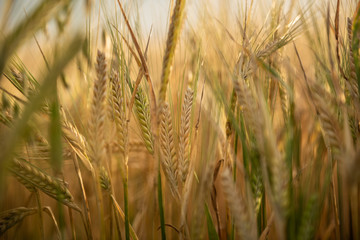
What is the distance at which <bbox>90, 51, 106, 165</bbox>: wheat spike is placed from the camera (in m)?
0.53

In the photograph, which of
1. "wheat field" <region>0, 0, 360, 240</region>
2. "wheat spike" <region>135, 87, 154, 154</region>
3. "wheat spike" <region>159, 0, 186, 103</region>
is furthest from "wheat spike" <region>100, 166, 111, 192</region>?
"wheat spike" <region>159, 0, 186, 103</region>

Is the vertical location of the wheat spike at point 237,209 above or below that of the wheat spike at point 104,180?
below

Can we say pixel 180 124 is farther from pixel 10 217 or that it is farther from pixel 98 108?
pixel 10 217

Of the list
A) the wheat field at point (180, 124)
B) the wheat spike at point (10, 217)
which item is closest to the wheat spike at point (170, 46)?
the wheat field at point (180, 124)

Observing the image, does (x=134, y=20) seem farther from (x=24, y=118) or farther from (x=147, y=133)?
(x=24, y=118)

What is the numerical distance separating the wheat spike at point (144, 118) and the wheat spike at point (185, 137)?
9cm

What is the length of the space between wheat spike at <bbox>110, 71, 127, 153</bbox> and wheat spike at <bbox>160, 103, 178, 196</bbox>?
0.09 m

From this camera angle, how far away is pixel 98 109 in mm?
541

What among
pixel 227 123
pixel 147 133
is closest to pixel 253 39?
pixel 227 123

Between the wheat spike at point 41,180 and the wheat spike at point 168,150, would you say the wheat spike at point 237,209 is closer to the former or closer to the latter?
the wheat spike at point 168,150

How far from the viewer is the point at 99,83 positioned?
0.53 meters

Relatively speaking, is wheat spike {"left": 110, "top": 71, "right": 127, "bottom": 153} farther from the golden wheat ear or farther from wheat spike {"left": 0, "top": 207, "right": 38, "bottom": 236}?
wheat spike {"left": 0, "top": 207, "right": 38, "bottom": 236}

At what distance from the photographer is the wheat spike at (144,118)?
0.72 metres

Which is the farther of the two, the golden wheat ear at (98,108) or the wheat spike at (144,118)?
the wheat spike at (144,118)
